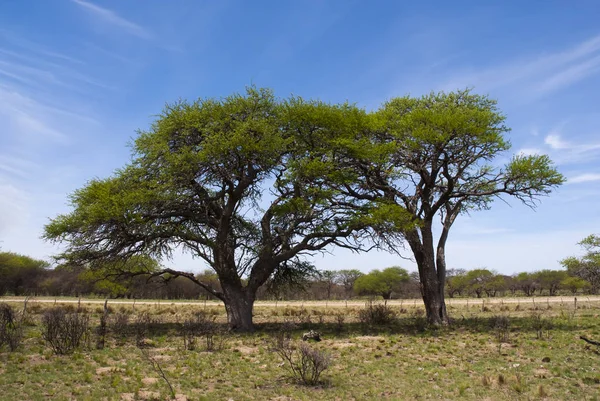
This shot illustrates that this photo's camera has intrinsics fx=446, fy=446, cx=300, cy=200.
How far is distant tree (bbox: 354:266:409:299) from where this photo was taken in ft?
299

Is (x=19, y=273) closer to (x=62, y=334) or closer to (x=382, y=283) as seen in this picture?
(x=382, y=283)

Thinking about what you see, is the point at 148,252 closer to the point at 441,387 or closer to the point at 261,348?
the point at 261,348

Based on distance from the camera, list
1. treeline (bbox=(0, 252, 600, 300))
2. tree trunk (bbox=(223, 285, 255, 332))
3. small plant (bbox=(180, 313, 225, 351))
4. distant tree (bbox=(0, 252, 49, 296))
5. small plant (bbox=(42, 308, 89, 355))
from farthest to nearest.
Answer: treeline (bbox=(0, 252, 600, 300)) → distant tree (bbox=(0, 252, 49, 296)) → tree trunk (bbox=(223, 285, 255, 332)) → small plant (bbox=(180, 313, 225, 351)) → small plant (bbox=(42, 308, 89, 355))

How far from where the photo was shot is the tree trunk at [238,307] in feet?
76.3

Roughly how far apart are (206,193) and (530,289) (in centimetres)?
8810

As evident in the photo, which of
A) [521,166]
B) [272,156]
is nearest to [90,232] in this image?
[272,156]

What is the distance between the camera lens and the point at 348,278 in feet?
347

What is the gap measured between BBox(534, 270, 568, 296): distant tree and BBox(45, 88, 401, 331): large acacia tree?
80168 millimetres

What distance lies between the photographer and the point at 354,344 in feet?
59.9

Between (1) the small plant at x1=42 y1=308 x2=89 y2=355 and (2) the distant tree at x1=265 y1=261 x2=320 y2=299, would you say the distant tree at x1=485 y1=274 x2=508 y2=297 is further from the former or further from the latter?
(1) the small plant at x1=42 y1=308 x2=89 y2=355

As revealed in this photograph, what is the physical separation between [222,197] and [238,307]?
5946mm

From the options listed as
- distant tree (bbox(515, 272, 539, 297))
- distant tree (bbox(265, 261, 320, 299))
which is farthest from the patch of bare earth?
distant tree (bbox(515, 272, 539, 297))

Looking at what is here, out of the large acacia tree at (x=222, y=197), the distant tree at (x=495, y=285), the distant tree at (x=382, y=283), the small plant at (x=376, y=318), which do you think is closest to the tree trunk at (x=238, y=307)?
the large acacia tree at (x=222, y=197)

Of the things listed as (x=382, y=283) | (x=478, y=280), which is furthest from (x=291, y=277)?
(x=478, y=280)
